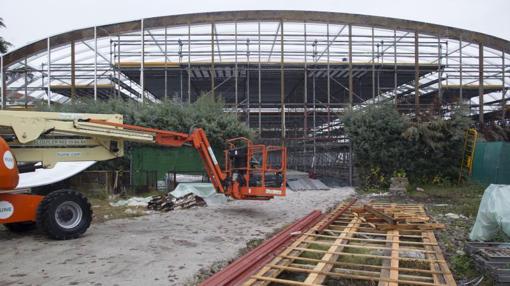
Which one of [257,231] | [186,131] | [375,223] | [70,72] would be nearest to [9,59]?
[70,72]

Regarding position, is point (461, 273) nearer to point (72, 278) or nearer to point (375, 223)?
point (375, 223)

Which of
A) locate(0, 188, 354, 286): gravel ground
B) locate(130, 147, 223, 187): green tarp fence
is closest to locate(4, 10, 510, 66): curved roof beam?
locate(130, 147, 223, 187): green tarp fence

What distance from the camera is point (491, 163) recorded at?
59.7ft

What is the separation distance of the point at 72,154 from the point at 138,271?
13.0ft

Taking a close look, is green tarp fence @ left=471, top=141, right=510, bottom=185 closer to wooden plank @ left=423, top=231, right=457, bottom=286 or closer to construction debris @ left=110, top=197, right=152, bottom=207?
wooden plank @ left=423, top=231, right=457, bottom=286

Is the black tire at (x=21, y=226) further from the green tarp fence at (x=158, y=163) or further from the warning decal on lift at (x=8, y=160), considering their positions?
the green tarp fence at (x=158, y=163)

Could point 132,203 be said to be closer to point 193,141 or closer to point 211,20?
point 193,141

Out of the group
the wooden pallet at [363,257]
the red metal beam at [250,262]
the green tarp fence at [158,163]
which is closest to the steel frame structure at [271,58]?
the green tarp fence at [158,163]

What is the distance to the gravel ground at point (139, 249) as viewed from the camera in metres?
6.20

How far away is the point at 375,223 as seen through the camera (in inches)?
384

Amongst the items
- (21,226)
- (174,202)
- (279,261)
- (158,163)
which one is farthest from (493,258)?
(158,163)

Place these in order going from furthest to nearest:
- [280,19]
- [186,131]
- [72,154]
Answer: [280,19] < [186,131] < [72,154]

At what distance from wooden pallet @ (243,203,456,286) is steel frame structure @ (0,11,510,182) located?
13643 millimetres

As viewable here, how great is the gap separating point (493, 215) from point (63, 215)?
744 cm
